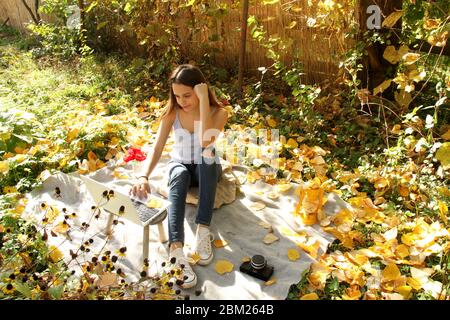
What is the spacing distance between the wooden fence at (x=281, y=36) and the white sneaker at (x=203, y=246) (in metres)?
2.38

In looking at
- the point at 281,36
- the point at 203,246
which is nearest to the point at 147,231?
the point at 203,246

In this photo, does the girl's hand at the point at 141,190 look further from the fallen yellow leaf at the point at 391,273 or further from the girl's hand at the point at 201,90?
the fallen yellow leaf at the point at 391,273

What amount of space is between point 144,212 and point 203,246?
44 cm

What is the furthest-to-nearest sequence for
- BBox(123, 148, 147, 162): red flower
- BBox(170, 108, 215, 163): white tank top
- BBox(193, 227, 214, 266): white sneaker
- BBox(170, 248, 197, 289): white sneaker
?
BBox(123, 148, 147, 162): red flower
BBox(170, 108, 215, 163): white tank top
BBox(193, 227, 214, 266): white sneaker
BBox(170, 248, 197, 289): white sneaker

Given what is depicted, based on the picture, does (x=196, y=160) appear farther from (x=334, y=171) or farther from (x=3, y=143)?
(x=3, y=143)

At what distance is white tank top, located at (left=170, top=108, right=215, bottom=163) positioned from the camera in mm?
2785

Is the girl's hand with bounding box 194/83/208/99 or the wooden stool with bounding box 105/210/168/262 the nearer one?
the wooden stool with bounding box 105/210/168/262

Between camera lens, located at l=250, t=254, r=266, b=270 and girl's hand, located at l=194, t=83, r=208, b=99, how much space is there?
1.08m

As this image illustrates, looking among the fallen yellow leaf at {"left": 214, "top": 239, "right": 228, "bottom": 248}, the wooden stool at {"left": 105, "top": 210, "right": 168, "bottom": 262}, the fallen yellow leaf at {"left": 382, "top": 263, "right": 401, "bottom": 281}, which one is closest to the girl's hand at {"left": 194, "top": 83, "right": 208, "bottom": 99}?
the wooden stool at {"left": 105, "top": 210, "right": 168, "bottom": 262}

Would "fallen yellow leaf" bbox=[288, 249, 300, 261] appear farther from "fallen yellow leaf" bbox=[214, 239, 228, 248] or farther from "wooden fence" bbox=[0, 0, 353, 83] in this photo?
"wooden fence" bbox=[0, 0, 353, 83]

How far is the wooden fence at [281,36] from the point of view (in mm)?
4320

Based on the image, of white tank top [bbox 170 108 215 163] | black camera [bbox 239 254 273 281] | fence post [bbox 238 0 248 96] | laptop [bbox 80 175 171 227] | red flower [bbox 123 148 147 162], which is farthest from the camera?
fence post [bbox 238 0 248 96]

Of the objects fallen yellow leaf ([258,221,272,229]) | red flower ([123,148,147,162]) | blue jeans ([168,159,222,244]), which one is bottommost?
fallen yellow leaf ([258,221,272,229])

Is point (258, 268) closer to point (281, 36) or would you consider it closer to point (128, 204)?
point (128, 204)
